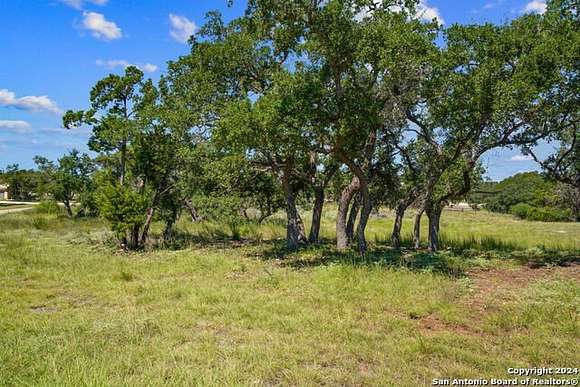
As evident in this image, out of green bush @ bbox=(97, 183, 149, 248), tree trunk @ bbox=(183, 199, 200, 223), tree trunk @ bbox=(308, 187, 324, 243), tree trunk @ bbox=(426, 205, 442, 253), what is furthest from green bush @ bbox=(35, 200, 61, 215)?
tree trunk @ bbox=(426, 205, 442, 253)

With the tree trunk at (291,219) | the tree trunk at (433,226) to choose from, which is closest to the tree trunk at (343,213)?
the tree trunk at (291,219)

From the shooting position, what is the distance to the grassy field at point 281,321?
17.0 ft

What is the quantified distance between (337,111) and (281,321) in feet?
20.9

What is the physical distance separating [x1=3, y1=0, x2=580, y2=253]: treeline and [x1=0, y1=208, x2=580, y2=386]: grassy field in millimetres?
3522

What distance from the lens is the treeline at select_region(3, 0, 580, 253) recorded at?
11.4 m

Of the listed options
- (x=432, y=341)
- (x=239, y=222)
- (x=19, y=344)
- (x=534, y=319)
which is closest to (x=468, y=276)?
(x=534, y=319)

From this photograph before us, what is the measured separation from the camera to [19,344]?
5.97m

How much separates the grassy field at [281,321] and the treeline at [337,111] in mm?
3522

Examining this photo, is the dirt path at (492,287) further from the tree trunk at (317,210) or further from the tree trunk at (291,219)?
the tree trunk at (317,210)

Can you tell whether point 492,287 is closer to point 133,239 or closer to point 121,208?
point 121,208

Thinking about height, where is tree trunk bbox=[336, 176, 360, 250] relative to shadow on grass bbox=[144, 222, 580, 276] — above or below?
above

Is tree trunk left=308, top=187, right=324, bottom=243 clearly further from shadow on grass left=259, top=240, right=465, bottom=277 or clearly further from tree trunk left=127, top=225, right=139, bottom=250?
tree trunk left=127, top=225, right=139, bottom=250

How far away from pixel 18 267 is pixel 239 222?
44.8 feet

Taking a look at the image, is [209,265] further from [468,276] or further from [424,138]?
[424,138]
